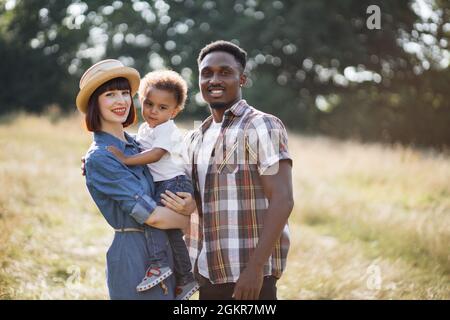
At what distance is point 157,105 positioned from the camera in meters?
3.05

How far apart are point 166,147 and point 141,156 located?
7.0 inches

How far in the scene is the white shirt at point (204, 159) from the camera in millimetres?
2836

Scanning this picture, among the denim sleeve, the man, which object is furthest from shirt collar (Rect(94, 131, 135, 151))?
the man

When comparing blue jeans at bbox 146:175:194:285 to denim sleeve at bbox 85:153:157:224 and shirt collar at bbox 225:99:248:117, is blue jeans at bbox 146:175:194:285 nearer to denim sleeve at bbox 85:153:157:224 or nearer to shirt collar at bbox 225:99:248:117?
denim sleeve at bbox 85:153:157:224

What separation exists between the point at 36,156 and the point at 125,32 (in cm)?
1114

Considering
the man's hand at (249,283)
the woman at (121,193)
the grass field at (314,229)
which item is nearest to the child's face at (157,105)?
the woman at (121,193)

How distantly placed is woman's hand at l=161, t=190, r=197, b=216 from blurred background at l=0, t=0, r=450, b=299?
8.15 ft

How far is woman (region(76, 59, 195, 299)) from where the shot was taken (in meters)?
2.58

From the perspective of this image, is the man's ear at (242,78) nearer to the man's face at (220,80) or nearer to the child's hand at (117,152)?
the man's face at (220,80)

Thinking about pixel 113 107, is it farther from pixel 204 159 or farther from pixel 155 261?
pixel 155 261

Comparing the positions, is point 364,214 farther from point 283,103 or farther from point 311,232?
point 283,103

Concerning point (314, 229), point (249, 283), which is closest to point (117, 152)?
point (249, 283)

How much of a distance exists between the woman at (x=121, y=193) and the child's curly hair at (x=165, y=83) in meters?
0.15
